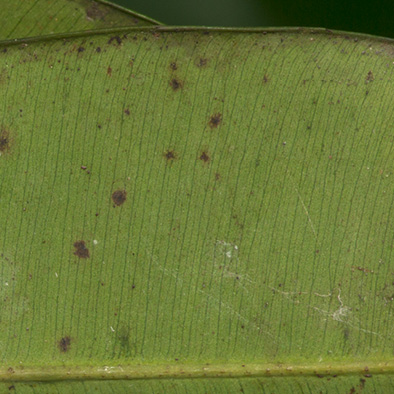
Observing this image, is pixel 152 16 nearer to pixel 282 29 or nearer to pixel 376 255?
pixel 282 29

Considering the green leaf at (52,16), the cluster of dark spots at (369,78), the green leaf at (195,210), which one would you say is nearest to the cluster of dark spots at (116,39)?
the green leaf at (195,210)

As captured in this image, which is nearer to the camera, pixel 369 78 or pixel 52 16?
pixel 369 78

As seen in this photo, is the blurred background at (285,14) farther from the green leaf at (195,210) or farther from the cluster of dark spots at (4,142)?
the cluster of dark spots at (4,142)

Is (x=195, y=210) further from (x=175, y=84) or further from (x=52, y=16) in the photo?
(x=52, y=16)

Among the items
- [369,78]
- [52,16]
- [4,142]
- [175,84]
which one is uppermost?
[52,16]

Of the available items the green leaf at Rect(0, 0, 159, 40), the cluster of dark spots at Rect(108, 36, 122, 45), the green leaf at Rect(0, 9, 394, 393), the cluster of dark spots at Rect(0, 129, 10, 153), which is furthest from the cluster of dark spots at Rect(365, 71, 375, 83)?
the cluster of dark spots at Rect(0, 129, 10, 153)

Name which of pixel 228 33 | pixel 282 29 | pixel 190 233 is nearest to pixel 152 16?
pixel 228 33

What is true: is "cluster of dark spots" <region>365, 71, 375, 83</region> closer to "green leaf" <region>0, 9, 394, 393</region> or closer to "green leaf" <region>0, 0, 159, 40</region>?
"green leaf" <region>0, 9, 394, 393</region>

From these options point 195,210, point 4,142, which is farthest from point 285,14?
point 4,142
